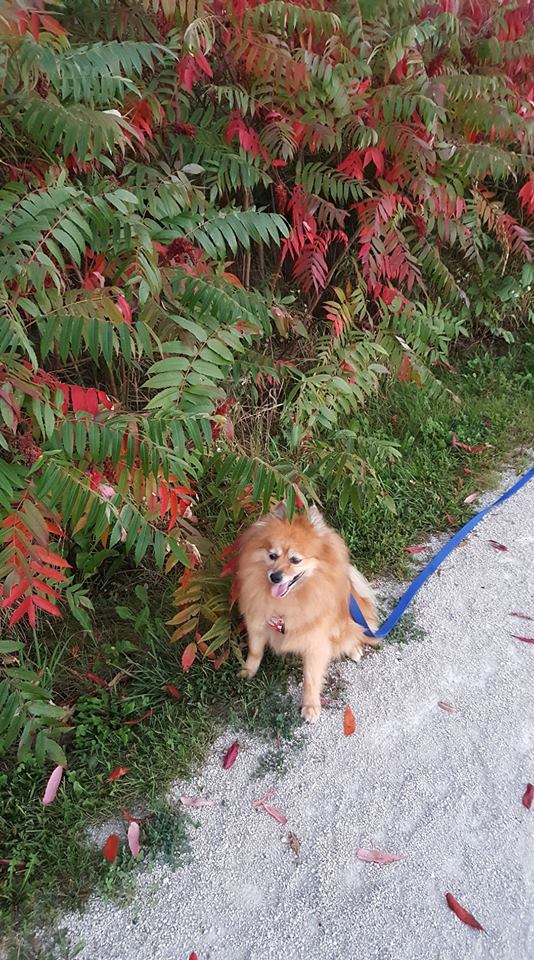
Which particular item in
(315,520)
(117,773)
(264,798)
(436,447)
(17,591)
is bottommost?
(117,773)

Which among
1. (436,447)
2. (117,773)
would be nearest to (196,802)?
(117,773)

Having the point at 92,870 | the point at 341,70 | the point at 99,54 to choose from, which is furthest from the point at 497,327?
the point at 92,870

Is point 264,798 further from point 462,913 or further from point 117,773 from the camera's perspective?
point 462,913

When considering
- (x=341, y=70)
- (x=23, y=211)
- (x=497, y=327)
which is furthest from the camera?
(x=497, y=327)

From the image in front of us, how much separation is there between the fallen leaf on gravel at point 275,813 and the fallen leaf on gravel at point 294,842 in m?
0.06

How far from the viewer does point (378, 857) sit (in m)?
2.39

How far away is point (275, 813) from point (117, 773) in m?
0.68

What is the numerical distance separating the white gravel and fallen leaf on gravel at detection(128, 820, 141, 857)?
10 centimetres

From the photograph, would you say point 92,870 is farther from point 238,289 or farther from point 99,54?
point 99,54

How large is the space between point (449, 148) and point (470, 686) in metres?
3.16

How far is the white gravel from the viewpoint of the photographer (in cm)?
215

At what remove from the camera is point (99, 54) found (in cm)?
226

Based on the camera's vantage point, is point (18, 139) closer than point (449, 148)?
Yes

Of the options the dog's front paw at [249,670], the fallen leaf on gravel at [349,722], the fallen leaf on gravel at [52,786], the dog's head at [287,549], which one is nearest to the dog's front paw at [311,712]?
the fallen leaf on gravel at [349,722]
